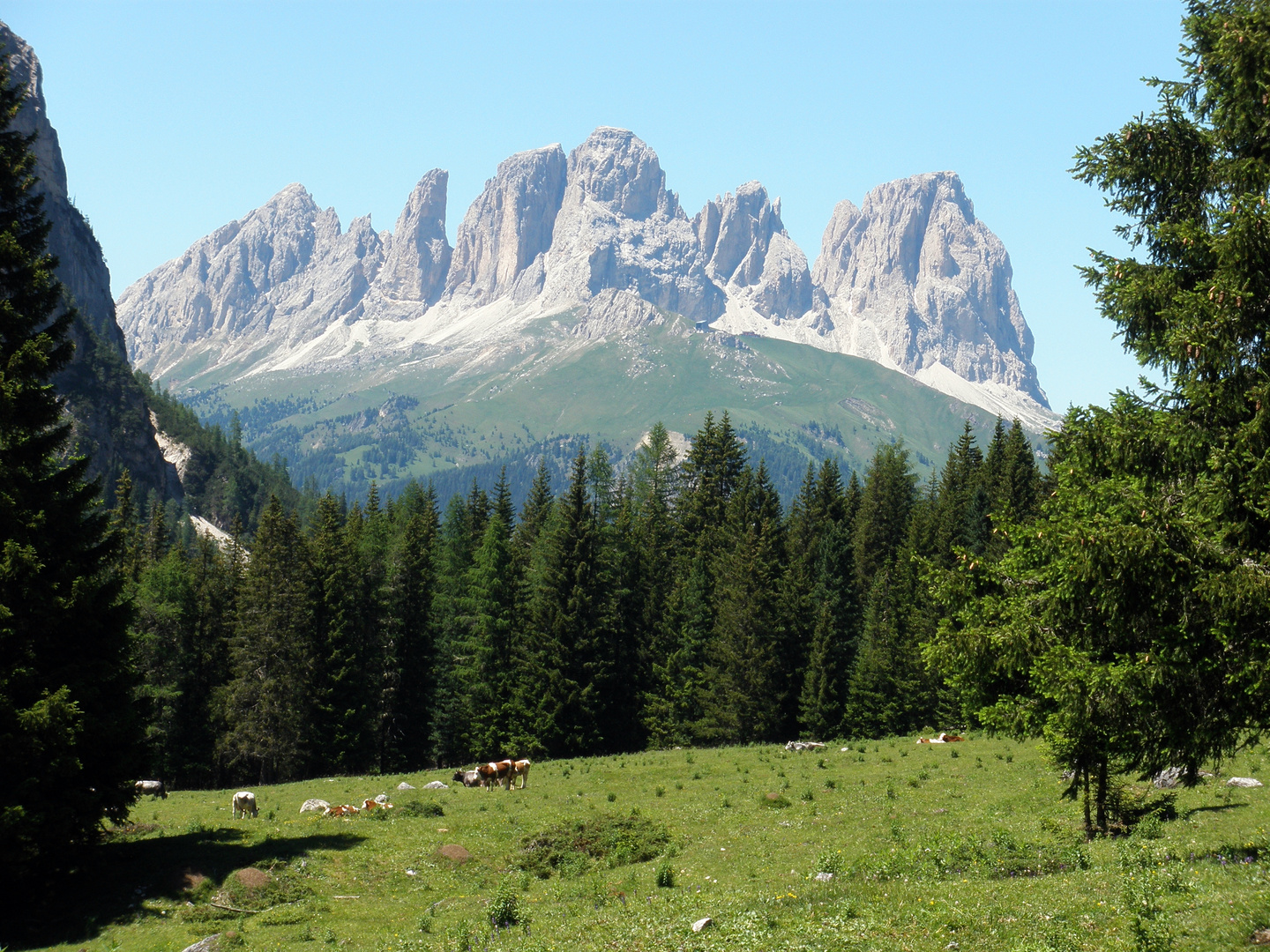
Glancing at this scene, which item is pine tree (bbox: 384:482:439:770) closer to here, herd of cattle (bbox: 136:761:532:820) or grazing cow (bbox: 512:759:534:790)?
herd of cattle (bbox: 136:761:532:820)

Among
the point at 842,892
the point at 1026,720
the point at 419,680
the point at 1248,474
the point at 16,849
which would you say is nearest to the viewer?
the point at 1248,474

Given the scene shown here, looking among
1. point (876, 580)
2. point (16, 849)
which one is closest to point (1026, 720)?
point (16, 849)

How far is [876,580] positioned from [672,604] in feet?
48.3

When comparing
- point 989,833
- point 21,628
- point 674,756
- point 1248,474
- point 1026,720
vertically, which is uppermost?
point 1248,474

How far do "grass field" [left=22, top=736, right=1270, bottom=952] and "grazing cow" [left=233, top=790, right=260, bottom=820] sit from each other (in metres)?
0.65

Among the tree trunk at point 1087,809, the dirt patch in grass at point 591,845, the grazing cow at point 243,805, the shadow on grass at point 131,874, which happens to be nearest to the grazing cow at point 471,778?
the grazing cow at point 243,805

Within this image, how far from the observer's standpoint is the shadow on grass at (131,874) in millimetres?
20938

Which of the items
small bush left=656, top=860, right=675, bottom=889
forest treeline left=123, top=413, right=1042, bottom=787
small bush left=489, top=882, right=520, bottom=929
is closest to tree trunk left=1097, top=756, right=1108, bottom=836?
small bush left=656, top=860, right=675, bottom=889

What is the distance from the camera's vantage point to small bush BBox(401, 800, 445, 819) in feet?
103

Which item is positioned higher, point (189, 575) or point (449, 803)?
point (189, 575)

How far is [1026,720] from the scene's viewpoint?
60.0 feet

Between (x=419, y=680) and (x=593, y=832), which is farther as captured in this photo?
(x=419, y=680)

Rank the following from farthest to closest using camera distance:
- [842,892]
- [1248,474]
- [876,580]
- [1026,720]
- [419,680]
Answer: [419,680] → [876,580] → [1026,720] → [842,892] → [1248,474]

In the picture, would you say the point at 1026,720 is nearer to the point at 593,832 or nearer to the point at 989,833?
the point at 989,833
